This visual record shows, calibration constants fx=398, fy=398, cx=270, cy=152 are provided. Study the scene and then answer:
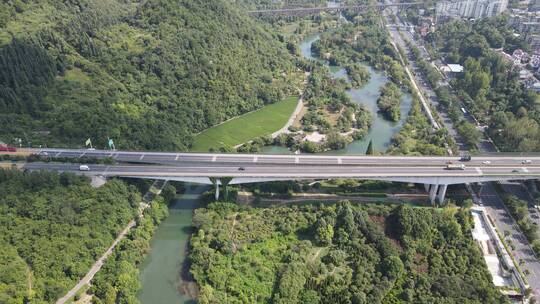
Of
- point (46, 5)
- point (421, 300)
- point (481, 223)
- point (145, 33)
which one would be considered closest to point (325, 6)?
point (145, 33)

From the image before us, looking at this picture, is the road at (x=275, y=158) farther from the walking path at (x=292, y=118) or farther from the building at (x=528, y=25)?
the building at (x=528, y=25)

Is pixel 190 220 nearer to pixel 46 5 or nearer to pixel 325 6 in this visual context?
pixel 46 5

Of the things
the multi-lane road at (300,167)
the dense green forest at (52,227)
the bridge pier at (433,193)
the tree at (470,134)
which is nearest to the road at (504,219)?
the tree at (470,134)

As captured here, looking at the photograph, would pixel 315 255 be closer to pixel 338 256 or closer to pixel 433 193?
pixel 338 256

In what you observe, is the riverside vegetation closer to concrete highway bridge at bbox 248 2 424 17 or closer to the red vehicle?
the red vehicle

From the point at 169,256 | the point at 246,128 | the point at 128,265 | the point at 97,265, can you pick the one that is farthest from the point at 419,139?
the point at 97,265

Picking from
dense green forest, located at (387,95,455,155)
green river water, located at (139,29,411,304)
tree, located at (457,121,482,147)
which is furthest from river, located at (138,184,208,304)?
tree, located at (457,121,482,147)
